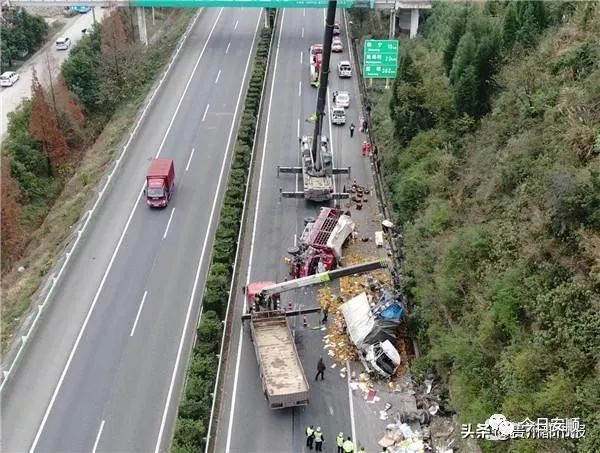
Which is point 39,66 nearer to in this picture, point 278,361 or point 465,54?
point 465,54

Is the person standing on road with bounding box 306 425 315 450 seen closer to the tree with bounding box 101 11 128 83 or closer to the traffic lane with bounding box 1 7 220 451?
the traffic lane with bounding box 1 7 220 451

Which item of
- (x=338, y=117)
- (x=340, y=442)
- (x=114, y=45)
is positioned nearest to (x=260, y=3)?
(x=114, y=45)

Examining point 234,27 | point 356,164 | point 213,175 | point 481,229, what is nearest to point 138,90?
point 234,27

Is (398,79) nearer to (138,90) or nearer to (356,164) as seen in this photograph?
(356,164)

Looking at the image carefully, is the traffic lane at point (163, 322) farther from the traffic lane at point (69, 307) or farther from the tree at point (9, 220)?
the tree at point (9, 220)

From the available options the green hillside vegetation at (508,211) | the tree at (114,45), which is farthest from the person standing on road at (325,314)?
the tree at (114,45)

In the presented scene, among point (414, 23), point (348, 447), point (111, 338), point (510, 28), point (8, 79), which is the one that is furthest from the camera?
point (8, 79)
